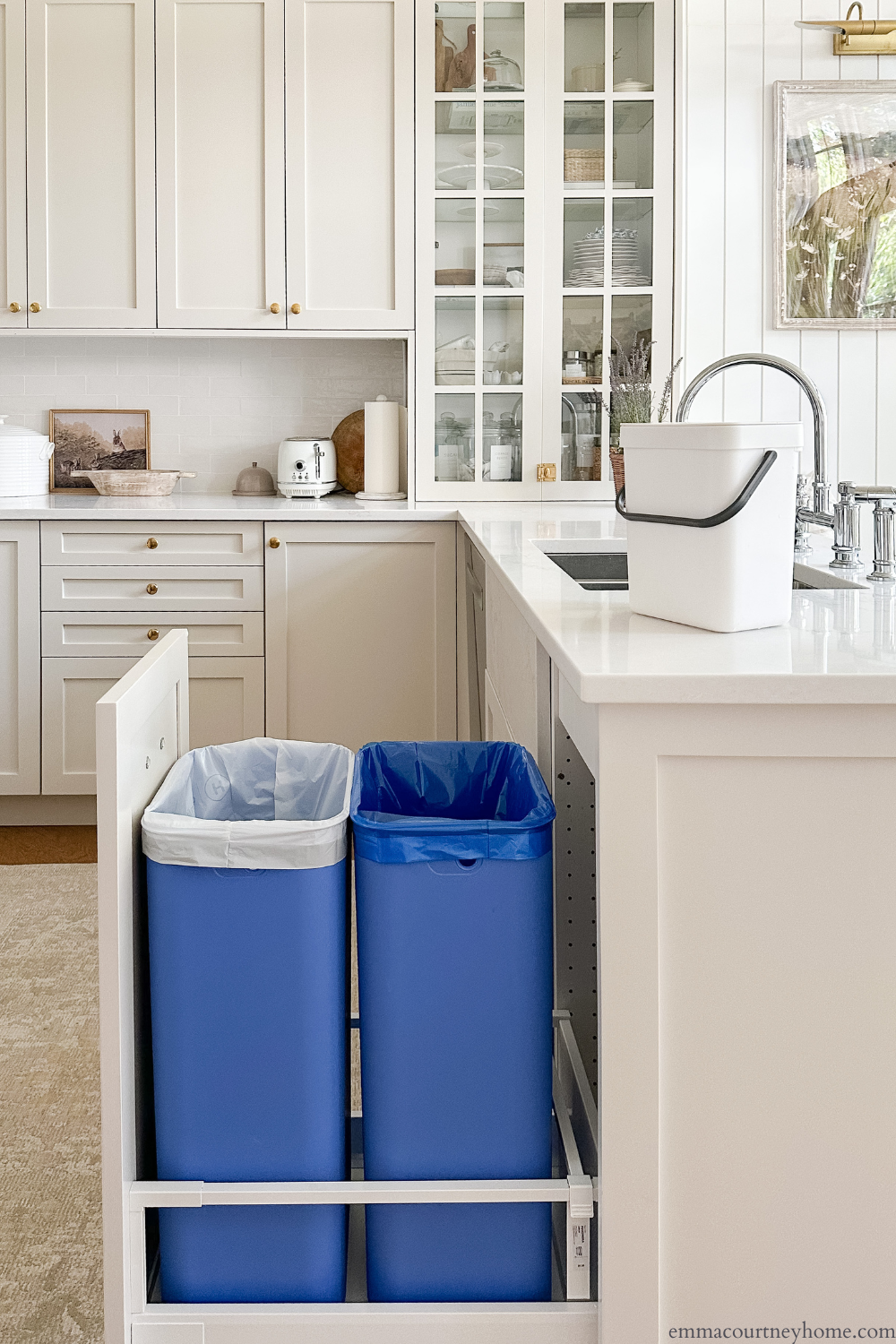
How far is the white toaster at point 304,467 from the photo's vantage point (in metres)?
3.76

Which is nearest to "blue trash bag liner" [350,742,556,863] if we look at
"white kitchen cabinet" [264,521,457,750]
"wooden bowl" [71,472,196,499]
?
"white kitchen cabinet" [264,521,457,750]

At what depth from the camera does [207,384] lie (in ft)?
13.1

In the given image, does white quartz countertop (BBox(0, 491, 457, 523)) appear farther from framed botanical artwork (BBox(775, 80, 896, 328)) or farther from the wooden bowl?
framed botanical artwork (BBox(775, 80, 896, 328))

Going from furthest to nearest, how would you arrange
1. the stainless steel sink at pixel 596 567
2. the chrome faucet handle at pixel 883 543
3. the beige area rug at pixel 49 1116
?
1. the stainless steel sink at pixel 596 567
2. the chrome faucet handle at pixel 883 543
3. the beige area rug at pixel 49 1116

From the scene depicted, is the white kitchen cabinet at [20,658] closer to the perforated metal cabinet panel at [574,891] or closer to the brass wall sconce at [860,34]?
the perforated metal cabinet panel at [574,891]

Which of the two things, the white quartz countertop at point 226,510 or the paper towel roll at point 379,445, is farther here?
the paper towel roll at point 379,445

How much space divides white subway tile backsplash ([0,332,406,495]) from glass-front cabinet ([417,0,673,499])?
52 cm

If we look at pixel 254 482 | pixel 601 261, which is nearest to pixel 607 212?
pixel 601 261

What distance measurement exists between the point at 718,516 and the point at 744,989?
0.44 meters

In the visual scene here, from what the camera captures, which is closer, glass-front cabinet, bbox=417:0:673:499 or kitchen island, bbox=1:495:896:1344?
kitchen island, bbox=1:495:896:1344

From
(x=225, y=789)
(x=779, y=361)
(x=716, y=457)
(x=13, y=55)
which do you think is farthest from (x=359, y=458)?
(x=716, y=457)

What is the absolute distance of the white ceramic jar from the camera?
3.62m

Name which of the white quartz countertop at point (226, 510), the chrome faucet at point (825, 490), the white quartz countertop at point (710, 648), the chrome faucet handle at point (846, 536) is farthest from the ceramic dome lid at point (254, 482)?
the chrome faucet handle at point (846, 536)

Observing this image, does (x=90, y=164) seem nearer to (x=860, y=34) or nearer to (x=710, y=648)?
(x=860, y=34)
